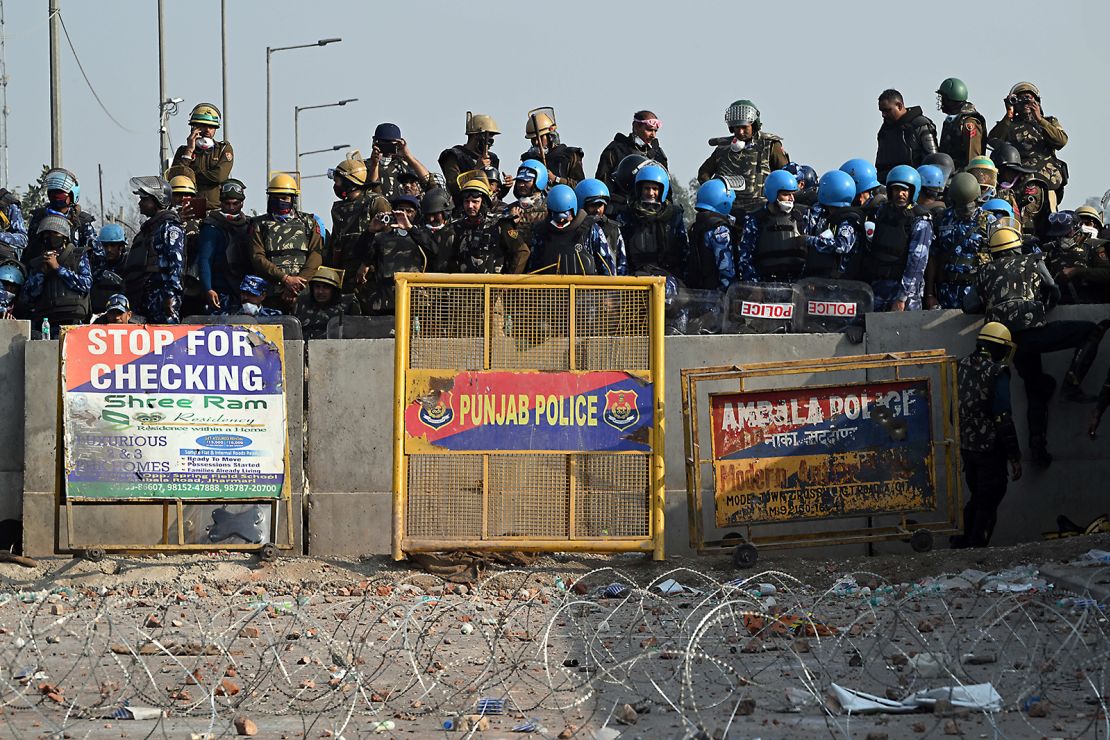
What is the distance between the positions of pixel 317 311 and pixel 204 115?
3.99 metres

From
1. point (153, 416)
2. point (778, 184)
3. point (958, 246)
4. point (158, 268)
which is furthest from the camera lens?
point (158, 268)

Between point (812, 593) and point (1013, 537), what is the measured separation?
331 centimetres

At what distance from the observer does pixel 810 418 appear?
45.4 feet

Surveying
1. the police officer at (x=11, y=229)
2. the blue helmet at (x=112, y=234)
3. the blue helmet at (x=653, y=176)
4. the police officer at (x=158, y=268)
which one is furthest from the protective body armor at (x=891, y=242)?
the police officer at (x=11, y=229)

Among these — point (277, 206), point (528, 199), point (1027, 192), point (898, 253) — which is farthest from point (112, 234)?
point (1027, 192)

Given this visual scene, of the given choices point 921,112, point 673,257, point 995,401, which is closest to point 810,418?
point 995,401

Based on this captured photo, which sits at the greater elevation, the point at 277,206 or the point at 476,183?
the point at 476,183

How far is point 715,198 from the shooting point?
16250 millimetres

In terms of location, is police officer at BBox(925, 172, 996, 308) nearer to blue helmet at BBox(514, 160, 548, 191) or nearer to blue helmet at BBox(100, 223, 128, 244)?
blue helmet at BBox(514, 160, 548, 191)

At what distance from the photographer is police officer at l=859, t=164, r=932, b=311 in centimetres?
1530

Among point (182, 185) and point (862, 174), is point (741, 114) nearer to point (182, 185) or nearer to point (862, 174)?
point (862, 174)

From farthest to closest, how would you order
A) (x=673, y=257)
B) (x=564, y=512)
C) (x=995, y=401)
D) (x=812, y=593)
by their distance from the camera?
1. (x=673, y=257)
2. (x=995, y=401)
3. (x=564, y=512)
4. (x=812, y=593)

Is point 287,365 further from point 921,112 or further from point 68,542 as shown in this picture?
point 921,112

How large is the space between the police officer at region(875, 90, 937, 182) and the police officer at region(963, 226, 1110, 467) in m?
3.31
